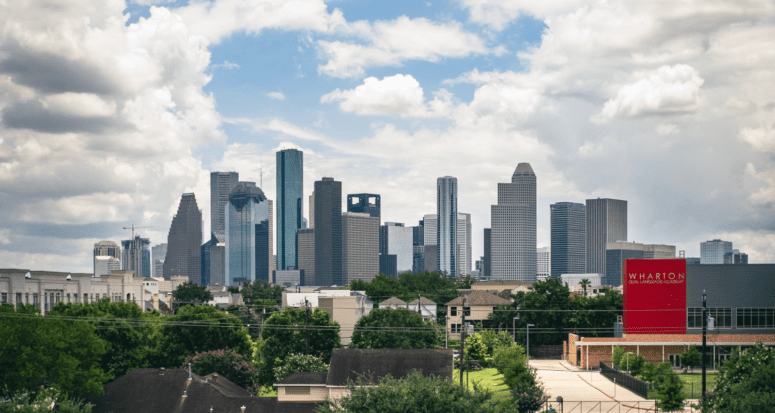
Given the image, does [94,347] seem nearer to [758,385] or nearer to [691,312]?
[758,385]

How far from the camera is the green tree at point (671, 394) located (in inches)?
2266

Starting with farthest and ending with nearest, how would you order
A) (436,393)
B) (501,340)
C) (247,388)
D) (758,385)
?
1. (501,340)
2. (247,388)
3. (758,385)
4. (436,393)

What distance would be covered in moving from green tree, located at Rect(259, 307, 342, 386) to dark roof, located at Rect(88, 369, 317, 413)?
1792 cm

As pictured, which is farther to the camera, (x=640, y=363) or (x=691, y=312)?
(x=691, y=312)

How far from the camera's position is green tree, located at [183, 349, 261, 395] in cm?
6956

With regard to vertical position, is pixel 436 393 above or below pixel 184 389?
above

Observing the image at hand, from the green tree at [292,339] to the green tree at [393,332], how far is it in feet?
16.1

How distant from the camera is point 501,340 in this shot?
324 ft

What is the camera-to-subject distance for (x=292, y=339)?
8138 centimetres

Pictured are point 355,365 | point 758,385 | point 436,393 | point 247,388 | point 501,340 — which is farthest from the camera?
point 501,340

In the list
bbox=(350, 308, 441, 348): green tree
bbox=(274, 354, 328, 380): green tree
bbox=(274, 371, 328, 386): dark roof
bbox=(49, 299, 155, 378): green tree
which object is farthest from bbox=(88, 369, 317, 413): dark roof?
bbox=(350, 308, 441, 348): green tree

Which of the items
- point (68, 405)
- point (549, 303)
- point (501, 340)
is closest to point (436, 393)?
point (68, 405)

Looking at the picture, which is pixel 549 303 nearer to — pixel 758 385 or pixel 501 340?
pixel 501 340

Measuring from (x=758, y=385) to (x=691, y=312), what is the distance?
60.8m
